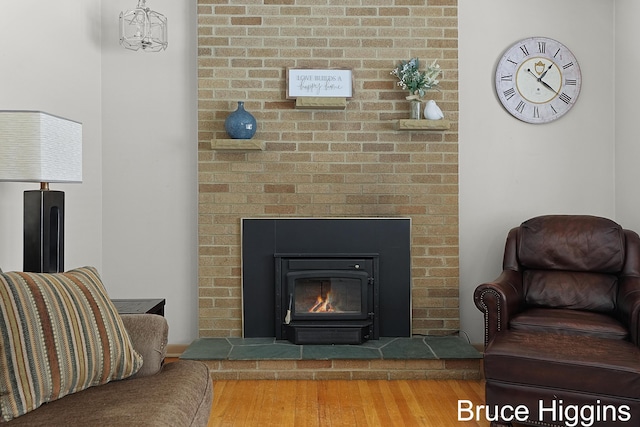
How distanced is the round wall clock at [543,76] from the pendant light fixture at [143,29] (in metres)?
2.31

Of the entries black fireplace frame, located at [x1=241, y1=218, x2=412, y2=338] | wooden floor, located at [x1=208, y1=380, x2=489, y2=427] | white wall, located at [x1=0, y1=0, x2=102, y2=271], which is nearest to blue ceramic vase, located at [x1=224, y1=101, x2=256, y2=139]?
black fireplace frame, located at [x1=241, y1=218, x2=412, y2=338]

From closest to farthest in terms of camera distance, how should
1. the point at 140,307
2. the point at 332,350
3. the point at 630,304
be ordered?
the point at 140,307
the point at 630,304
the point at 332,350

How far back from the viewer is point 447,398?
3.17m

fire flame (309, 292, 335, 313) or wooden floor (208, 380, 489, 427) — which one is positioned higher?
fire flame (309, 292, 335, 313)

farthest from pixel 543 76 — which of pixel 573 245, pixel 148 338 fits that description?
pixel 148 338

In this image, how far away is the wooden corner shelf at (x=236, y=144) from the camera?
3740 millimetres

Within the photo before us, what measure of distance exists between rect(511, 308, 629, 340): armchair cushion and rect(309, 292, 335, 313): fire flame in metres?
1.22

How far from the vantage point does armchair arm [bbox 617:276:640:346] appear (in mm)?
2787

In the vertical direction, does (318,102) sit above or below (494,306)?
above

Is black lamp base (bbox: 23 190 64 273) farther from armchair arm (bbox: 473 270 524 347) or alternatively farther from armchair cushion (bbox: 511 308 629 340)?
armchair cushion (bbox: 511 308 629 340)

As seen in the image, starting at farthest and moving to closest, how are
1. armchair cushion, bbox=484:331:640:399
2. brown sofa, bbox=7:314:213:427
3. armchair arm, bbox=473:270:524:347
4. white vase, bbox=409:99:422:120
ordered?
white vase, bbox=409:99:422:120 < armchair arm, bbox=473:270:524:347 < armchair cushion, bbox=484:331:640:399 < brown sofa, bbox=7:314:213:427

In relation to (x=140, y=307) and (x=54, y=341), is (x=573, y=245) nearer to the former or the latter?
(x=140, y=307)

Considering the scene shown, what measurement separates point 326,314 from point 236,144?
1.25m

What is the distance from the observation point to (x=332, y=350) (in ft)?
11.8
